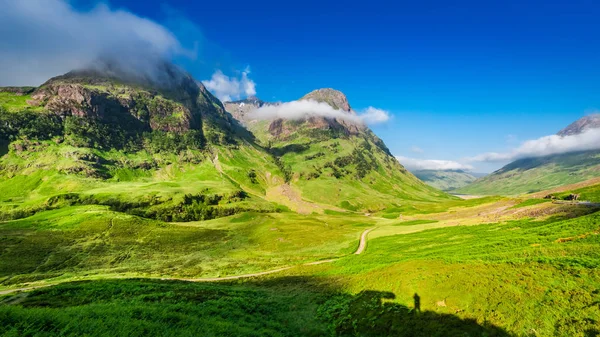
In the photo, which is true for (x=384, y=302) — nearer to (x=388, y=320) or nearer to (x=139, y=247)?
(x=388, y=320)

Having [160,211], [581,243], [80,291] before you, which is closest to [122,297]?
[80,291]

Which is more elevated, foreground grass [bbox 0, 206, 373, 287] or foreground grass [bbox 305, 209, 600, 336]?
foreground grass [bbox 305, 209, 600, 336]

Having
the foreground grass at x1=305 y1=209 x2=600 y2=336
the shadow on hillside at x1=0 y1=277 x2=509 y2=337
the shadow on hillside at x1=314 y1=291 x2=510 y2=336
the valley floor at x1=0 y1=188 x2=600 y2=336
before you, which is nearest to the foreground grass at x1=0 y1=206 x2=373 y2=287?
the valley floor at x1=0 y1=188 x2=600 y2=336

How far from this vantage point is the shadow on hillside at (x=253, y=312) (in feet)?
57.1

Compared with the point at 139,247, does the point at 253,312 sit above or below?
above

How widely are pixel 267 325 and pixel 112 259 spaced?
86.3 meters

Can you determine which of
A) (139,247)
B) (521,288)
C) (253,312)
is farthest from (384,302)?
(139,247)

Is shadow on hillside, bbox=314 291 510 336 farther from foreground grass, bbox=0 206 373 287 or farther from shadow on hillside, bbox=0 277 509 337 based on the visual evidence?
foreground grass, bbox=0 206 373 287

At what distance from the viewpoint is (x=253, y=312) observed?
27.3 metres

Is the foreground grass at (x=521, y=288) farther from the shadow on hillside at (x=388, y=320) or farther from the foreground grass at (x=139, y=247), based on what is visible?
the foreground grass at (x=139, y=247)

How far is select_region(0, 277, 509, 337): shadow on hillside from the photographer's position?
A: 17.4 meters

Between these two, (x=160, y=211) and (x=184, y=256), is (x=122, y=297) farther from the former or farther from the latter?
(x=160, y=211)

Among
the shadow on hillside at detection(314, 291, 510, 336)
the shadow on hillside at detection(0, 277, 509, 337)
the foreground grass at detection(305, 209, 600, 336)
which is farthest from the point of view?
the shadow on hillside at detection(0, 277, 509, 337)

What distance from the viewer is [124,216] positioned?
13375cm
